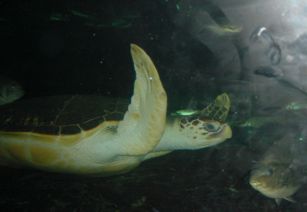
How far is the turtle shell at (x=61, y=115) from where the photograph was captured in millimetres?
2664

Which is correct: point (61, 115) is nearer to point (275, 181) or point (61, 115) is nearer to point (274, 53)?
point (275, 181)

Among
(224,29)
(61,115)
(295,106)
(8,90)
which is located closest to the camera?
(61,115)

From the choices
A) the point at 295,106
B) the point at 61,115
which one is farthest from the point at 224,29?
the point at 61,115

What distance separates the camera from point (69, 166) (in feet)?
9.32

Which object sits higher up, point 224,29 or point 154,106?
point 224,29

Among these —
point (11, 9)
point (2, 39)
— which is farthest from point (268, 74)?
point (2, 39)

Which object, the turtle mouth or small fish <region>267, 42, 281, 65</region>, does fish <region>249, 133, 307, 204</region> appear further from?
small fish <region>267, 42, 281, 65</region>

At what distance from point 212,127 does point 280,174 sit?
0.75 m

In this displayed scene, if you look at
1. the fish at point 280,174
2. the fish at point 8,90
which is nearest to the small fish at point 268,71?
the fish at point 280,174

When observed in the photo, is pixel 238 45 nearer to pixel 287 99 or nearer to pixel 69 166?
pixel 287 99

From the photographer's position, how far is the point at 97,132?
2652 millimetres

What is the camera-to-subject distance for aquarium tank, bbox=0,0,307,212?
8.02 ft

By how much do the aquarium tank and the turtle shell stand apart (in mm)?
14

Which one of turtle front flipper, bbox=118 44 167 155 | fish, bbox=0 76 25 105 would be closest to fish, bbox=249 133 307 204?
turtle front flipper, bbox=118 44 167 155
